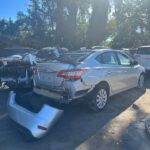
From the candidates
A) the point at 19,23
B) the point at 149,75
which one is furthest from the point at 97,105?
the point at 19,23

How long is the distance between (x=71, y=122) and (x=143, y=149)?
2.21m

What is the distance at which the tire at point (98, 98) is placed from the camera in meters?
7.71

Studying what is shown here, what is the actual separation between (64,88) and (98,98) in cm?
112

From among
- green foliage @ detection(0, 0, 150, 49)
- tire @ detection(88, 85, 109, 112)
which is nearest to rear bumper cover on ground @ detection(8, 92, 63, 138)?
tire @ detection(88, 85, 109, 112)

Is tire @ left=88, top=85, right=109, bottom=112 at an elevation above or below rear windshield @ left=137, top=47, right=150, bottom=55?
below

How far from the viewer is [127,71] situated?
9438 mm

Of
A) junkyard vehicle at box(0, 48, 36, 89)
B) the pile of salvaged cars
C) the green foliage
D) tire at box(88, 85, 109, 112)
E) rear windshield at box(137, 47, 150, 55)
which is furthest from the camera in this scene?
the green foliage

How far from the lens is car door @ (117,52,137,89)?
9237 millimetres

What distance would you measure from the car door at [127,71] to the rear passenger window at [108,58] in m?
0.32

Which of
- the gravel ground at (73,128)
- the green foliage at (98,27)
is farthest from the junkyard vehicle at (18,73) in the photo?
the green foliage at (98,27)

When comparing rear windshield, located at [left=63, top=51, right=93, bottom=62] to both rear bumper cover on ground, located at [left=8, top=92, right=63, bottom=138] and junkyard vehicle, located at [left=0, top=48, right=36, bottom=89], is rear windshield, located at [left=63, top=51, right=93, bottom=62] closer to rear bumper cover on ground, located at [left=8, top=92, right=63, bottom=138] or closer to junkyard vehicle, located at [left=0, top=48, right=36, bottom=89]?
rear bumper cover on ground, located at [left=8, top=92, right=63, bottom=138]

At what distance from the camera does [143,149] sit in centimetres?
560

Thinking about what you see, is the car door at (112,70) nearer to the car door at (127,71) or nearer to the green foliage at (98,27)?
the car door at (127,71)

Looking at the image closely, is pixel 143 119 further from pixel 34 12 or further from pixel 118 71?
pixel 34 12
